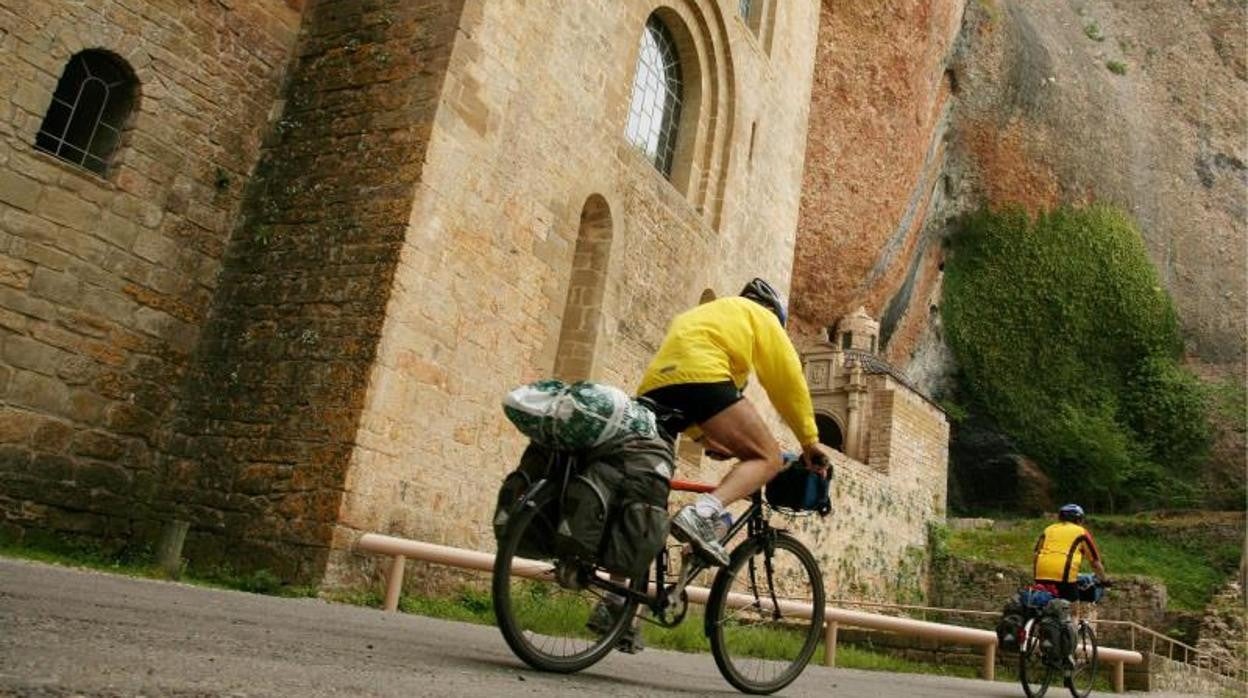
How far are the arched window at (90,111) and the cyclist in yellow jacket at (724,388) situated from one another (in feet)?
19.5

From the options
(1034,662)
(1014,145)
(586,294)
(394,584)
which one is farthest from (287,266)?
(1014,145)

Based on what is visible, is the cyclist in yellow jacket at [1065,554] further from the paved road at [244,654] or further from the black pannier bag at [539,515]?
the black pannier bag at [539,515]

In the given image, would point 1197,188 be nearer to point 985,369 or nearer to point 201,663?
point 985,369

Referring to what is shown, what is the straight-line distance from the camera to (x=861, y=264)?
1068 inches

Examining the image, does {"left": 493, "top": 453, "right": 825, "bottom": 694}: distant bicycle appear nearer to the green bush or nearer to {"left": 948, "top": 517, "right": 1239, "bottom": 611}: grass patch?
{"left": 948, "top": 517, "right": 1239, "bottom": 611}: grass patch

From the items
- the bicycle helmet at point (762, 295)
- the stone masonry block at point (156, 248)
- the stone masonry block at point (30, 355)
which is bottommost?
the stone masonry block at point (30, 355)

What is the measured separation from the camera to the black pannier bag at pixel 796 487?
4.07 meters

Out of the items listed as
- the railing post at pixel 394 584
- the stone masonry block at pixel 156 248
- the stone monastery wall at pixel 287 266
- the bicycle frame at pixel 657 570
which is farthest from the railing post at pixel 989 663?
the stone masonry block at pixel 156 248

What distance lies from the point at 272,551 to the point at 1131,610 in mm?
19855

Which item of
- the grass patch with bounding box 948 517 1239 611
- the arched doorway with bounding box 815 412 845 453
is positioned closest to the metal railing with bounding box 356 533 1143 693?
the grass patch with bounding box 948 517 1239 611

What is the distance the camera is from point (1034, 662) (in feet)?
23.1

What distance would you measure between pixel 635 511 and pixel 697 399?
2.13 ft

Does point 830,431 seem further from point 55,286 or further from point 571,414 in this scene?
point 571,414

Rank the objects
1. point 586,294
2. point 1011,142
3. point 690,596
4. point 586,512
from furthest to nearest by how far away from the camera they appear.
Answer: point 1011,142
point 586,294
point 690,596
point 586,512
